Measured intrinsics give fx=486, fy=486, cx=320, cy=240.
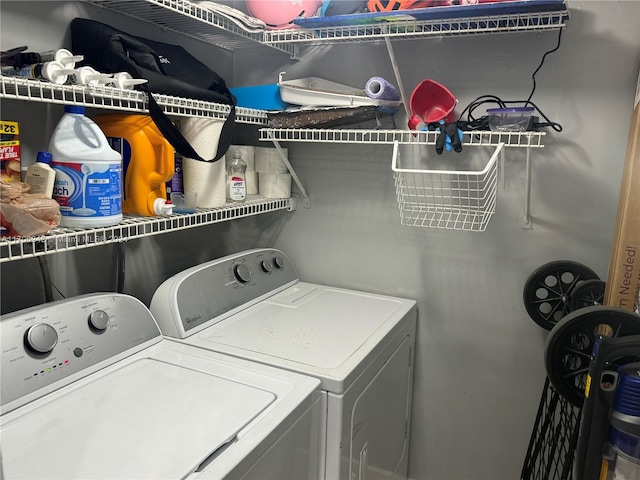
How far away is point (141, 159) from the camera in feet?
4.61

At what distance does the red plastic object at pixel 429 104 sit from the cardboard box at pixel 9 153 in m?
1.19

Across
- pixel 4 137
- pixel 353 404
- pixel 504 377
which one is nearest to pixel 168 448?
pixel 353 404

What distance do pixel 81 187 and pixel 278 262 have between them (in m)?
1.01

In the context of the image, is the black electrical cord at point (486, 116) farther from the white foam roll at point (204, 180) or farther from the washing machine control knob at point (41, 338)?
the washing machine control knob at point (41, 338)

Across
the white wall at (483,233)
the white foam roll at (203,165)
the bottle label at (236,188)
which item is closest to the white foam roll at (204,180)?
the white foam roll at (203,165)

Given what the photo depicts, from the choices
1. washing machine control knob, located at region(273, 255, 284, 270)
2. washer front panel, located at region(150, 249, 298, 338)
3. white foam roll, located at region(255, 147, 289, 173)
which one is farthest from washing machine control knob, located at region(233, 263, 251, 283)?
white foam roll, located at region(255, 147, 289, 173)

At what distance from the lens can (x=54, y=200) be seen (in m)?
1.16

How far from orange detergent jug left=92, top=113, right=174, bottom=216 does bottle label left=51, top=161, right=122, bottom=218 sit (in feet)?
0.64

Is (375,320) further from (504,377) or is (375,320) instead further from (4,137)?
(4,137)

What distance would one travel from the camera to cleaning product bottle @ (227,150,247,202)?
1.81 metres

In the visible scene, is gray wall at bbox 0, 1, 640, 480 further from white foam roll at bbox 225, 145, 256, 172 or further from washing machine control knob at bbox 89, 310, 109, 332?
washing machine control knob at bbox 89, 310, 109, 332

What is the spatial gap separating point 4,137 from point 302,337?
3.23 feet

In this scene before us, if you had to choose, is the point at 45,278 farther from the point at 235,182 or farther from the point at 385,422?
the point at 385,422

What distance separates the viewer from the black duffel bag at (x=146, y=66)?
1.38 m
